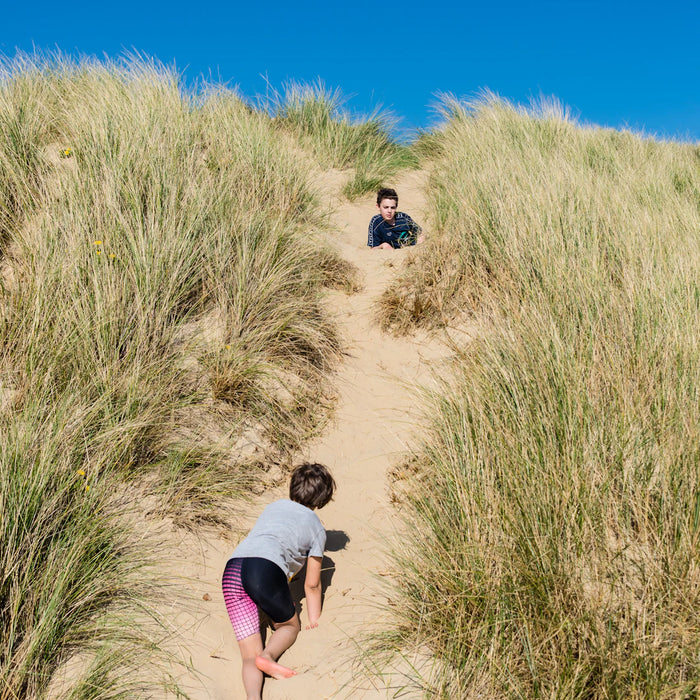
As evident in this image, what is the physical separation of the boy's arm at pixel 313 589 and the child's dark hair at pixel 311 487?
294mm

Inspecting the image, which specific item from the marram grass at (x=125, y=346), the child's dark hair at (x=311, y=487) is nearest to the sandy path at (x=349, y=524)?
the marram grass at (x=125, y=346)

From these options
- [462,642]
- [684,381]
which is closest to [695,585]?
[462,642]

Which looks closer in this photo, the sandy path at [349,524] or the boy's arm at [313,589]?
the sandy path at [349,524]

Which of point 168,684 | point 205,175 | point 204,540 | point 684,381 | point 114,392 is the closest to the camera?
Result: point 168,684

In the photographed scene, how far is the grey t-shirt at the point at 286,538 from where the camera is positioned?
265 cm

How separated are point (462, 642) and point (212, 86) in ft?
22.6

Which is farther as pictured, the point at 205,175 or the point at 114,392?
the point at 205,175

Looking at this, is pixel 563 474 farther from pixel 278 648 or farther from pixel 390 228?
pixel 390 228

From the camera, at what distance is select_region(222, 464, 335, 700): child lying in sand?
248 centimetres

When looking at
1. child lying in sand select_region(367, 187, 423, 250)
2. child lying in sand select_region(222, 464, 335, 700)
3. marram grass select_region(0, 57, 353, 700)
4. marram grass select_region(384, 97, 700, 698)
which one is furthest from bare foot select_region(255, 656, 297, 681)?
child lying in sand select_region(367, 187, 423, 250)

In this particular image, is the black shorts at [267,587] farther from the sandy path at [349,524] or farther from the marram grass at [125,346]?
the marram grass at [125,346]

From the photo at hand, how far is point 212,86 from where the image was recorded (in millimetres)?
7062

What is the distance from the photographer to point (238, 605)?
8.45 feet

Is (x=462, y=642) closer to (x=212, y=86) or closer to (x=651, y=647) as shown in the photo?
(x=651, y=647)
